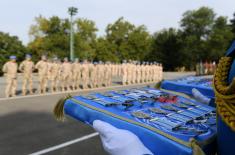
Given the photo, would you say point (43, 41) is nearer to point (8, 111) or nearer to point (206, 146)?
point (8, 111)

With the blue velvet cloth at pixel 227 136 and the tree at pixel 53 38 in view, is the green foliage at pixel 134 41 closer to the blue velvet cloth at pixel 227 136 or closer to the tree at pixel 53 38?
the tree at pixel 53 38

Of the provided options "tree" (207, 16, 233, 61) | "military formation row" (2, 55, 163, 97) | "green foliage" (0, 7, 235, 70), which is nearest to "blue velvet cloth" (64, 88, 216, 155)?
"military formation row" (2, 55, 163, 97)

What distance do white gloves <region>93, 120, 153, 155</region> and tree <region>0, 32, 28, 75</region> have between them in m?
41.2

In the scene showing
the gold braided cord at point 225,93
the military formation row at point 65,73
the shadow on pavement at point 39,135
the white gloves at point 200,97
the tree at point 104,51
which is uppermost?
the tree at point 104,51

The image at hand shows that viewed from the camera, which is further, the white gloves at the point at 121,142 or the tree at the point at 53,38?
the tree at the point at 53,38

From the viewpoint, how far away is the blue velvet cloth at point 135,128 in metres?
2.40

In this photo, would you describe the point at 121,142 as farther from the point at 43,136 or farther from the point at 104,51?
the point at 104,51

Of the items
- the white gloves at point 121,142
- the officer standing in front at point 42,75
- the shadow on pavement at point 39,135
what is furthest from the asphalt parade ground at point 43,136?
the officer standing in front at point 42,75

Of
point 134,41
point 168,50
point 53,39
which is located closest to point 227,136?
point 53,39

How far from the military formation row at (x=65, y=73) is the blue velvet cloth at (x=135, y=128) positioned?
12649 millimetres

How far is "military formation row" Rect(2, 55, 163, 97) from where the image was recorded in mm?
15745

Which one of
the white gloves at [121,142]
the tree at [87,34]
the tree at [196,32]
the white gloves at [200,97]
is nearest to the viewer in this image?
the white gloves at [121,142]

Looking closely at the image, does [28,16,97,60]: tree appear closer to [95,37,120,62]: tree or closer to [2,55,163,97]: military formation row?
[95,37,120,62]: tree

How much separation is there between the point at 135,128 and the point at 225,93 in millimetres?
851
